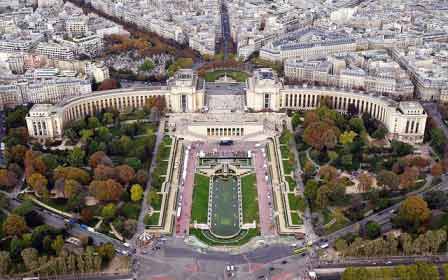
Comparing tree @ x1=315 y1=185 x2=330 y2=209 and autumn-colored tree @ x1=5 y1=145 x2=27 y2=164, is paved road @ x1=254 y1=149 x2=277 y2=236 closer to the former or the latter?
tree @ x1=315 y1=185 x2=330 y2=209

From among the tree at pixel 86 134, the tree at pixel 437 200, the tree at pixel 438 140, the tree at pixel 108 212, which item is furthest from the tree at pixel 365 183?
the tree at pixel 86 134

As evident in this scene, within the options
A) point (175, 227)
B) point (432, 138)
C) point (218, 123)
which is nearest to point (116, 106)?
point (218, 123)

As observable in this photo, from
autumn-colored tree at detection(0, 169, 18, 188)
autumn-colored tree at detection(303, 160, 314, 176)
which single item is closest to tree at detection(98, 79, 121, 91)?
autumn-colored tree at detection(0, 169, 18, 188)

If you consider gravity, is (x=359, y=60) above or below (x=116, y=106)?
above

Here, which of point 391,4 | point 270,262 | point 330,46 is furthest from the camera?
point 391,4

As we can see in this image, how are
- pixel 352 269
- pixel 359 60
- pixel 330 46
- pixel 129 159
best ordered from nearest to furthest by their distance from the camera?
1. pixel 352 269
2. pixel 129 159
3. pixel 359 60
4. pixel 330 46

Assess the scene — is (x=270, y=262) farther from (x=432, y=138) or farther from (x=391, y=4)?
(x=391, y=4)
